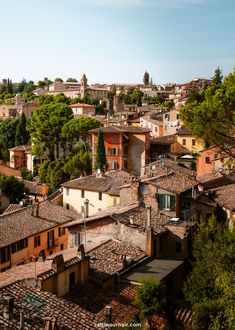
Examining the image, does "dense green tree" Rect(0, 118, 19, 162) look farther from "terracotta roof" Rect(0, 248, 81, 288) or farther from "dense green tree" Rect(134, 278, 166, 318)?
"dense green tree" Rect(134, 278, 166, 318)

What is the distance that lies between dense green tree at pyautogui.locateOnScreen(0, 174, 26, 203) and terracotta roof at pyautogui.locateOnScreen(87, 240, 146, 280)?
23.6 m

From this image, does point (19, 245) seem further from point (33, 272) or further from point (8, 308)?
point (8, 308)

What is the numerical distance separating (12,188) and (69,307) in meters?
29.9

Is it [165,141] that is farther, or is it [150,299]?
[165,141]

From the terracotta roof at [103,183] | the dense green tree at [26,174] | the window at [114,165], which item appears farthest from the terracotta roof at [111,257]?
the dense green tree at [26,174]

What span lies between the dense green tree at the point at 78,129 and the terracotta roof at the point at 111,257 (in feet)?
124

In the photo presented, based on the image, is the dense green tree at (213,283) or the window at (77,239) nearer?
the dense green tree at (213,283)

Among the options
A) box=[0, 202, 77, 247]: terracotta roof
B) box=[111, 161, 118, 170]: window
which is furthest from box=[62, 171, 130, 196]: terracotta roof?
box=[111, 161, 118, 170]: window

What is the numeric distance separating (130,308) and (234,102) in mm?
10860

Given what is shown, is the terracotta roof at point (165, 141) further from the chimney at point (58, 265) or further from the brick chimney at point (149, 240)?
the chimney at point (58, 265)

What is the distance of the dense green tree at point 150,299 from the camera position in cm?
1775

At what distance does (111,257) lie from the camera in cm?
2186

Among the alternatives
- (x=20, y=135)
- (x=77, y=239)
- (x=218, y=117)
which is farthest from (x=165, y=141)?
(x=218, y=117)

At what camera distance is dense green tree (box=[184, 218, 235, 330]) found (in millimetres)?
17391
